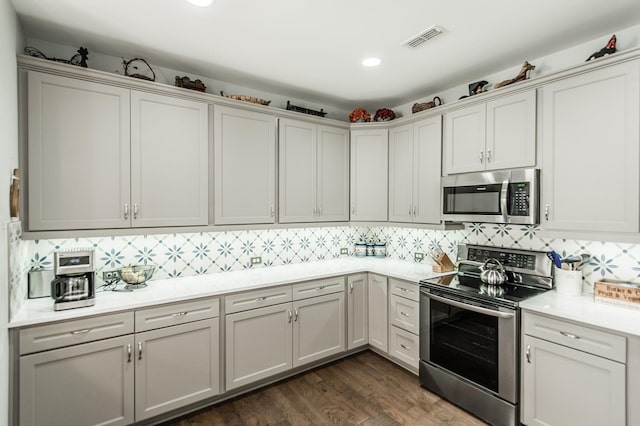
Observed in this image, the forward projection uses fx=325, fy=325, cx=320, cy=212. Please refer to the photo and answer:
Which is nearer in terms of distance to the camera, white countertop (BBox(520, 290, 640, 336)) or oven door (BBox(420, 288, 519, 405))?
white countertop (BBox(520, 290, 640, 336))

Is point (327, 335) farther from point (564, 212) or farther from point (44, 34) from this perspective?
point (44, 34)

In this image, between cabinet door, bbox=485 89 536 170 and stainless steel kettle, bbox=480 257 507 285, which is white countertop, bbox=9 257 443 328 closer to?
stainless steel kettle, bbox=480 257 507 285

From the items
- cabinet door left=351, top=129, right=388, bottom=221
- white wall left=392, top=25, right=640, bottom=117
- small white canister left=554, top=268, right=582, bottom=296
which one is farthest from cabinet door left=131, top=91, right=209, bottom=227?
small white canister left=554, top=268, right=582, bottom=296

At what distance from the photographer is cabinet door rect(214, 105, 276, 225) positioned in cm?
A: 280

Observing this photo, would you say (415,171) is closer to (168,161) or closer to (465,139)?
(465,139)

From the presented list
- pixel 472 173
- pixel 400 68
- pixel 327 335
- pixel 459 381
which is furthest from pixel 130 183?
pixel 459 381

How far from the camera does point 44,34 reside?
2.25 meters

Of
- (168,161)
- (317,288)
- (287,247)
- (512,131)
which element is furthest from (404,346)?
(168,161)

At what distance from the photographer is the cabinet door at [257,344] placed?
2555 millimetres

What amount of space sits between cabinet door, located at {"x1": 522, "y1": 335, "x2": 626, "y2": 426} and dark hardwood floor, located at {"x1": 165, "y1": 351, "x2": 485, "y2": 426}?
449mm

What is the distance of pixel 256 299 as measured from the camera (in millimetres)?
2666

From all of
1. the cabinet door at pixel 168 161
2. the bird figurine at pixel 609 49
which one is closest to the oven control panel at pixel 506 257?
the bird figurine at pixel 609 49

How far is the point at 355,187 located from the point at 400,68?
4.29 ft

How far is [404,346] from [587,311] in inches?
57.7
